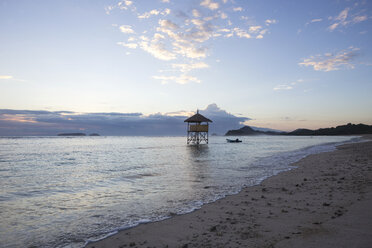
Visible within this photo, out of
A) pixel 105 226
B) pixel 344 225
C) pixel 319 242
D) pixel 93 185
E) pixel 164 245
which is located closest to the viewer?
pixel 319 242

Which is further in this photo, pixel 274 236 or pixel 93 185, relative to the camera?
pixel 93 185

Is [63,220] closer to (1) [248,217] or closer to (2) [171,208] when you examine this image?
(2) [171,208]

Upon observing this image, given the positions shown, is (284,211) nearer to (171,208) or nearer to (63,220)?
(171,208)

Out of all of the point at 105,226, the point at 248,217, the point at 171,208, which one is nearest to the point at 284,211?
the point at 248,217

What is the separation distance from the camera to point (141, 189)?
868 cm

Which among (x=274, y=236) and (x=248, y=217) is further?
(x=248, y=217)

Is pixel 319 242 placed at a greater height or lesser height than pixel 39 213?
greater

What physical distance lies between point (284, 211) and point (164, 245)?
3.23 meters

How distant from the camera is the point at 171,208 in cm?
614

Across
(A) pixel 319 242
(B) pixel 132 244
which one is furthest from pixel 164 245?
(A) pixel 319 242

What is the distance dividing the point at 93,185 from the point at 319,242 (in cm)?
901

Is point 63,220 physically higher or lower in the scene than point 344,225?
lower

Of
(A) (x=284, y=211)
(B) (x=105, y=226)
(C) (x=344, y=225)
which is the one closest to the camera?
(C) (x=344, y=225)

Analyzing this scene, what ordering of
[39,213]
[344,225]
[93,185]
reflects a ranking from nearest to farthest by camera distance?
1. [344,225]
2. [39,213]
3. [93,185]
